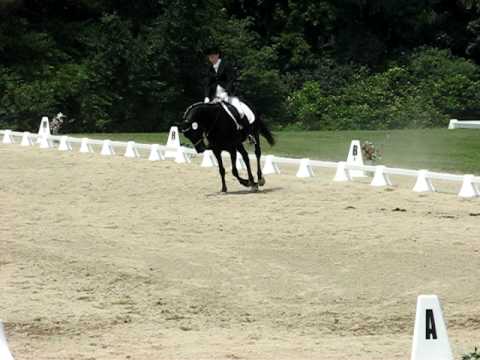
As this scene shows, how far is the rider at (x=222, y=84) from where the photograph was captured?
72.9 ft

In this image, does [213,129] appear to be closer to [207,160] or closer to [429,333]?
[207,160]

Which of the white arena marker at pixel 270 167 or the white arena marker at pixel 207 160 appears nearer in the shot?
the white arena marker at pixel 270 167

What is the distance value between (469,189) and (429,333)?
41.6ft

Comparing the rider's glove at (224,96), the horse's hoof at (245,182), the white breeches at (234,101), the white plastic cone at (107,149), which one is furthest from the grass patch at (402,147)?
the rider's glove at (224,96)

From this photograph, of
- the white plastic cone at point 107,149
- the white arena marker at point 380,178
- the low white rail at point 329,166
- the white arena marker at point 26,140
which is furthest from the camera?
the white arena marker at point 26,140

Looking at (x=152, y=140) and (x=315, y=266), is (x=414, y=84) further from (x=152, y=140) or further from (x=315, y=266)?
(x=315, y=266)

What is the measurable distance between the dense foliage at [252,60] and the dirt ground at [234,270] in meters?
28.2

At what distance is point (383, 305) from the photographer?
41.4 ft

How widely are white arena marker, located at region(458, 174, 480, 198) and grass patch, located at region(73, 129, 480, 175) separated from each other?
4827 millimetres

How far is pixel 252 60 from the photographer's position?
5394cm

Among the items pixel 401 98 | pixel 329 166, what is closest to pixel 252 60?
pixel 401 98

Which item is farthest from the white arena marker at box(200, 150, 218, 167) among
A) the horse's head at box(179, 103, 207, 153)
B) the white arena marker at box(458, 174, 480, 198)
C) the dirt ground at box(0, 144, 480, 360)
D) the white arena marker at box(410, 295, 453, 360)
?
the white arena marker at box(410, 295, 453, 360)

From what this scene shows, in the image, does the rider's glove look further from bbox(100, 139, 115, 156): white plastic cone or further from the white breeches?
bbox(100, 139, 115, 156): white plastic cone

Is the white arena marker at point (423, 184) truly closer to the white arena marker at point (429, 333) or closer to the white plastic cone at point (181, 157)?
the white plastic cone at point (181, 157)
